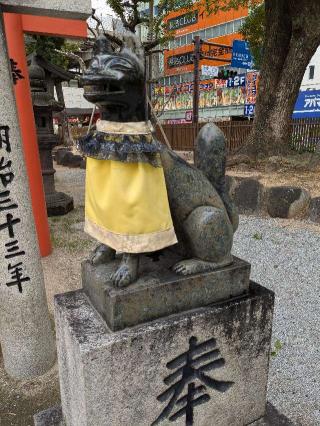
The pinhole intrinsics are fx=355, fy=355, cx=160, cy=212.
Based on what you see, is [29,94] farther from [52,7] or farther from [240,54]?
[240,54]

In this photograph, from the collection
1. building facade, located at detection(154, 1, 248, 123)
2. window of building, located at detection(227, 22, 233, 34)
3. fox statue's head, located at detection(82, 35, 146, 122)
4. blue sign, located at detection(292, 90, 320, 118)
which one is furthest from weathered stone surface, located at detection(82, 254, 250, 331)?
window of building, located at detection(227, 22, 233, 34)

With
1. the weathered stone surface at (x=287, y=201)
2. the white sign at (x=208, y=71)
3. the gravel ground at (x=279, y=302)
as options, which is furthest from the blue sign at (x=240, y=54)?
the gravel ground at (x=279, y=302)

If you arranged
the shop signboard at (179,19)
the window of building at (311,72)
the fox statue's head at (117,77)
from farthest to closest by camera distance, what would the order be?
the window of building at (311,72), the shop signboard at (179,19), the fox statue's head at (117,77)

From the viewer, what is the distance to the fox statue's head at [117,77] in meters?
1.33

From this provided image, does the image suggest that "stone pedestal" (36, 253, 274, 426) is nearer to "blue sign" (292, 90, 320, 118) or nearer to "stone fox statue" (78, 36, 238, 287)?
"stone fox statue" (78, 36, 238, 287)

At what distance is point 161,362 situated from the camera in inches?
65.3

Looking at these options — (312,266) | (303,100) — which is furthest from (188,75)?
(312,266)

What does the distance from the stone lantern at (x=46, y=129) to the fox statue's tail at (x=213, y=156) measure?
633cm

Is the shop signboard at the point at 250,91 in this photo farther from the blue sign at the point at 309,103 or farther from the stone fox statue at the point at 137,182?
the stone fox statue at the point at 137,182

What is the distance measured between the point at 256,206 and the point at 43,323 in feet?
15.8

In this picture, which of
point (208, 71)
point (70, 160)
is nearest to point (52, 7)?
point (70, 160)

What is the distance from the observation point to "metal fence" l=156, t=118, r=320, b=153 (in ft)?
32.9

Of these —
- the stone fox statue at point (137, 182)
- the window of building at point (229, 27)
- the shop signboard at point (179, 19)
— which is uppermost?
the window of building at point (229, 27)

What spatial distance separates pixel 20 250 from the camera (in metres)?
2.93
